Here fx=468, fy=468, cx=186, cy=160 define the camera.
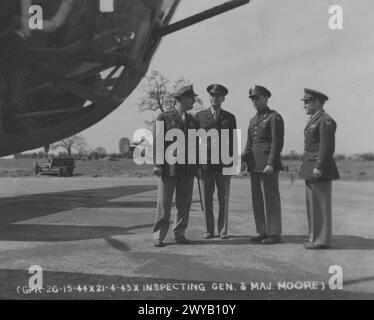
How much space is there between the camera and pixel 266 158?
425 centimetres

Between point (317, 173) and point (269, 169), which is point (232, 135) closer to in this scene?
point (269, 169)

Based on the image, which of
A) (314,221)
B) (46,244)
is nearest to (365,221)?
(314,221)

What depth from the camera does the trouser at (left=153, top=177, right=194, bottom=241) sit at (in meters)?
4.19

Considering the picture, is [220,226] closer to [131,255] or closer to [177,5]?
[131,255]

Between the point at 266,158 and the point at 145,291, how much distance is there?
6.66ft

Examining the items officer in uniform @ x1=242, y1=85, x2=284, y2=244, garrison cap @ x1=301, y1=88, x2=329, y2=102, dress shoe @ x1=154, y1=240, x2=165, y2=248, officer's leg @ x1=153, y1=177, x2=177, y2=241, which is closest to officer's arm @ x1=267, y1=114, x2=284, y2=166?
officer in uniform @ x1=242, y1=85, x2=284, y2=244

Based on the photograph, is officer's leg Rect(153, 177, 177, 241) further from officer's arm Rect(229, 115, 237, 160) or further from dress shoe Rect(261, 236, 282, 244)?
dress shoe Rect(261, 236, 282, 244)

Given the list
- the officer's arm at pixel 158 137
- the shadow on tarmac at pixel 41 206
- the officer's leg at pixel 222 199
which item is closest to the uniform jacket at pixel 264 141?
the officer's leg at pixel 222 199

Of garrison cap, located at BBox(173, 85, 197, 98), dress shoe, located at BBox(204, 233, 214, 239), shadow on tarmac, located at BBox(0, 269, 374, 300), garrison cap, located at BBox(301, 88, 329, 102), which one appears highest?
garrison cap, located at BBox(173, 85, 197, 98)

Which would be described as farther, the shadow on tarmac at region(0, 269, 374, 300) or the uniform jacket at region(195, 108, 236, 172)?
the uniform jacket at region(195, 108, 236, 172)

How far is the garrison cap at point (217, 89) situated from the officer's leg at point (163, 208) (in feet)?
2.99

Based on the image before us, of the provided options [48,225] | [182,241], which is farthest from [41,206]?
[182,241]

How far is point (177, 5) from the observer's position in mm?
8602
